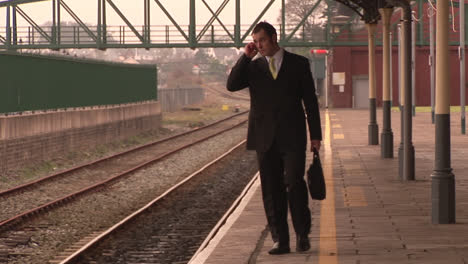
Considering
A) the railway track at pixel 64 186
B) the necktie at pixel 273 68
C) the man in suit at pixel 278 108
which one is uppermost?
the necktie at pixel 273 68

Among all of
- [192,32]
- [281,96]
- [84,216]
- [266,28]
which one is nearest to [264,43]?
[266,28]

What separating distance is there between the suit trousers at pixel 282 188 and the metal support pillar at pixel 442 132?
2654 millimetres

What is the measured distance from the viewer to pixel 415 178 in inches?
660

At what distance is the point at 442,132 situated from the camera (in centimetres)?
1075

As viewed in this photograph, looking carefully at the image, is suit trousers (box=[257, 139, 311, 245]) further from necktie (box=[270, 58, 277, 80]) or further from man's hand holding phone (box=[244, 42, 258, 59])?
man's hand holding phone (box=[244, 42, 258, 59])

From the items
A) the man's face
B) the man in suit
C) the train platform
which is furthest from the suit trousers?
the man's face

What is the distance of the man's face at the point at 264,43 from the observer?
8.26m

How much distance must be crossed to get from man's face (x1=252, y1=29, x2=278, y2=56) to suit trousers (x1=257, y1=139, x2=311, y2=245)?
0.77m

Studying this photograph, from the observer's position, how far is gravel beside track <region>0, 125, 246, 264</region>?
11859 millimetres

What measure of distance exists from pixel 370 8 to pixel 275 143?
626 inches

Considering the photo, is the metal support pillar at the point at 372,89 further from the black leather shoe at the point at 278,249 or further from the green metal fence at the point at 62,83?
the black leather shoe at the point at 278,249

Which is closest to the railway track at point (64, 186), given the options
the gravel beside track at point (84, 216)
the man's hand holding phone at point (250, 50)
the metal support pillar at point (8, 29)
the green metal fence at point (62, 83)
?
the gravel beside track at point (84, 216)

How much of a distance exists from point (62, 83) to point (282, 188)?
23294mm

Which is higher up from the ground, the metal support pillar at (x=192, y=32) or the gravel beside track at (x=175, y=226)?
the metal support pillar at (x=192, y=32)
